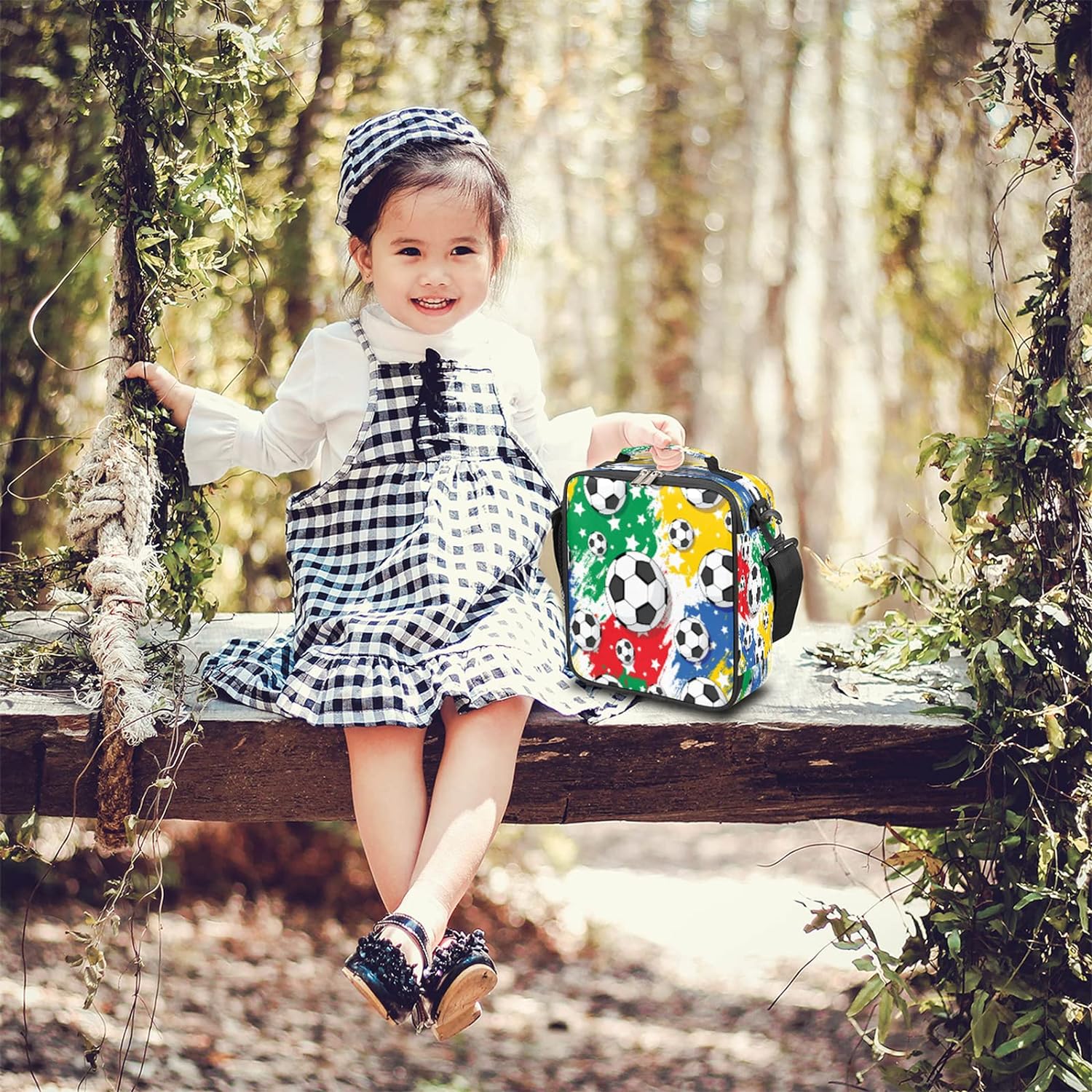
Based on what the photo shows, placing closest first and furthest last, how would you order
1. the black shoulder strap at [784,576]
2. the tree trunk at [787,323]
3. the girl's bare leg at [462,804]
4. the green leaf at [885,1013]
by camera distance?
1. the girl's bare leg at [462,804]
2. the green leaf at [885,1013]
3. the black shoulder strap at [784,576]
4. the tree trunk at [787,323]

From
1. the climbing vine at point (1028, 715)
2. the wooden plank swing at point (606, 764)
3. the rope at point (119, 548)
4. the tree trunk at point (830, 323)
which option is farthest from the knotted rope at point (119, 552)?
the tree trunk at point (830, 323)

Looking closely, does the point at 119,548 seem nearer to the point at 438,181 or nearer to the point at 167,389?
the point at 167,389

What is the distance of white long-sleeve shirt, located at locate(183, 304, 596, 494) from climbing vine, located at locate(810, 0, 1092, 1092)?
738 mm

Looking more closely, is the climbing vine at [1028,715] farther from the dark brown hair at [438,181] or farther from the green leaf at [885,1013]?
the dark brown hair at [438,181]

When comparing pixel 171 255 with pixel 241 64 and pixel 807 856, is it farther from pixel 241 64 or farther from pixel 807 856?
pixel 807 856

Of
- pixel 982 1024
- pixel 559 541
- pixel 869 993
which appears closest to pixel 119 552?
pixel 559 541

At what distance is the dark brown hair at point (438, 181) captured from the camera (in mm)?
1866

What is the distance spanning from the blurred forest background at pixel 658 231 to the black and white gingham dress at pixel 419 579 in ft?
0.85

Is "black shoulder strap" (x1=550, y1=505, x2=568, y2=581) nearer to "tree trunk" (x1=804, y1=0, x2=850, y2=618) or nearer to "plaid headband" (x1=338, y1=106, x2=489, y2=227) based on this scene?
"plaid headband" (x1=338, y1=106, x2=489, y2=227)

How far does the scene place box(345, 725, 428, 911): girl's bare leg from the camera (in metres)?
1.68

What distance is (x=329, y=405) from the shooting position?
198cm

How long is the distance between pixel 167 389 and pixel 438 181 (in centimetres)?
57

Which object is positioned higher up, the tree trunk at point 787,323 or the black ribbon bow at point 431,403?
the tree trunk at point 787,323

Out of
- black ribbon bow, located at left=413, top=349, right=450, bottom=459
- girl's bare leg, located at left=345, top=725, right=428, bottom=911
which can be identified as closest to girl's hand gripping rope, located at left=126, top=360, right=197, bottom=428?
black ribbon bow, located at left=413, top=349, right=450, bottom=459
